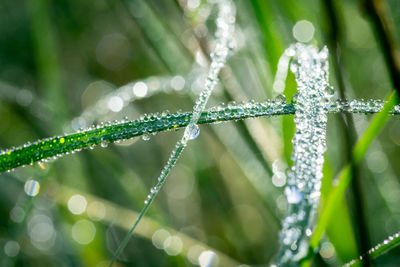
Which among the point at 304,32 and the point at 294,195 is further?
the point at 304,32

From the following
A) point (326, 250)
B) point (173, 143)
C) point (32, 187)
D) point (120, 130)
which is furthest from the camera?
point (173, 143)

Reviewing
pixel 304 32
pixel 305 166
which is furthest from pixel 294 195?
pixel 304 32

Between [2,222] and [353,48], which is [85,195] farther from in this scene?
[353,48]

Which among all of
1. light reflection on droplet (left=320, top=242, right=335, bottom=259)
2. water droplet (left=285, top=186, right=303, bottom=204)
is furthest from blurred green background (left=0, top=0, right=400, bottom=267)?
water droplet (left=285, top=186, right=303, bottom=204)

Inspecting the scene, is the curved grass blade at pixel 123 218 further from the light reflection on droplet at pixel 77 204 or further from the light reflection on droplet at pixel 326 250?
the light reflection on droplet at pixel 326 250

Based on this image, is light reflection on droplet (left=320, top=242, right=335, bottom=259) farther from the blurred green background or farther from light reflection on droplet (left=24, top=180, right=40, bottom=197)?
light reflection on droplet (left=24, top=180, right=40, bottom=197)

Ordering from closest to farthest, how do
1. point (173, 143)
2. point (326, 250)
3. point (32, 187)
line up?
point (326, 250), point (32, 187), point (173, 143)

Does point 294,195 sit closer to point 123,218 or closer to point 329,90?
point 329,90

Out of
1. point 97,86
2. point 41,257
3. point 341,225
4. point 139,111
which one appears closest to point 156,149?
point 139,111
